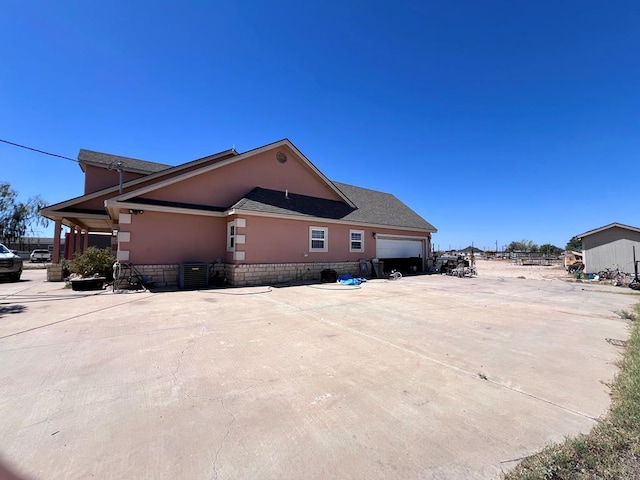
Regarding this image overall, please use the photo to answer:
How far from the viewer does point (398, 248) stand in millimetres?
20531

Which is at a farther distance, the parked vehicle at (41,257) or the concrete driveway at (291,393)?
the parked vehicle at (41,257)

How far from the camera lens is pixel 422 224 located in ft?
73.6

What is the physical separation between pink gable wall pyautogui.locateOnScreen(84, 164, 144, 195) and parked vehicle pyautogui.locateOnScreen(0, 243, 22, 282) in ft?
15.9

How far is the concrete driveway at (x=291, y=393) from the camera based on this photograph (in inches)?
89.0

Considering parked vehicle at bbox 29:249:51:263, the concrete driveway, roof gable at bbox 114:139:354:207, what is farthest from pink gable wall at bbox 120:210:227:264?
parked vehicle at bbox 29:249:51:263

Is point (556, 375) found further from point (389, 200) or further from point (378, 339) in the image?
point (389, 200)

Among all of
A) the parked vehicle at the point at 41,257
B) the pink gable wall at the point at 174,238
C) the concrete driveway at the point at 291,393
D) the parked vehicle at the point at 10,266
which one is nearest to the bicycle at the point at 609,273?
the concrete driveway at the point at 291,393

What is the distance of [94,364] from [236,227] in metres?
9.11

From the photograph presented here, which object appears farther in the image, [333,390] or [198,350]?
[198,350]

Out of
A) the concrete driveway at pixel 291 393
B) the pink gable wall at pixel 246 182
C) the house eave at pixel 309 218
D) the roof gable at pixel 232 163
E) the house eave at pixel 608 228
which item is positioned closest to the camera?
the concrete driveway at pixel 291 393

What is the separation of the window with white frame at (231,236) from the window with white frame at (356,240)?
283 inches

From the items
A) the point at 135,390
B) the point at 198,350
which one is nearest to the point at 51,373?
the point at 135,390

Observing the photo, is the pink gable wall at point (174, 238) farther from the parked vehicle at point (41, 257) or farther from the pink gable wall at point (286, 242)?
the parked vehicle at point (41, 257)

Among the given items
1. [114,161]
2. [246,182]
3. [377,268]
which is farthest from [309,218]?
[114,161]
